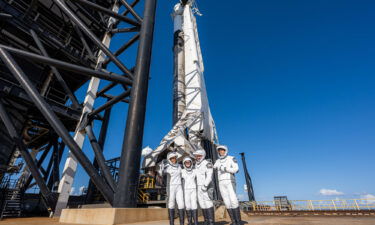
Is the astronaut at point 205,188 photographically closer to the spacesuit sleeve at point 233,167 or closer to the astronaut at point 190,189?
the astronaut at point 190,189

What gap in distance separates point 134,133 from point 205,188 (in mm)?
1970

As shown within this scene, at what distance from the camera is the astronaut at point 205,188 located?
356cm

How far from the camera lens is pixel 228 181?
3840 millimetres

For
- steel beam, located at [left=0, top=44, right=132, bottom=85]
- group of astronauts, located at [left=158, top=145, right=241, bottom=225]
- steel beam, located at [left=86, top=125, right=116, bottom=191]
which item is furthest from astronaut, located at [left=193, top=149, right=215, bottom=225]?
steel beam, located at [left=0, top=44, right=132, bottom=85]

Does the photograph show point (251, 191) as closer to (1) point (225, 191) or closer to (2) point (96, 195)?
(2) point (96, 195)

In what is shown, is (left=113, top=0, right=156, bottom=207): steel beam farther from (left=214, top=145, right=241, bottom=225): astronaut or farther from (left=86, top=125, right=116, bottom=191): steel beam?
(left=214, top=145, right=241, bottom=225): astronaut

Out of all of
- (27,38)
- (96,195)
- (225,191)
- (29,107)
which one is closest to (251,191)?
(96,195)

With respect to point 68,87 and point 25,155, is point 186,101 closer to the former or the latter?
point 68,87

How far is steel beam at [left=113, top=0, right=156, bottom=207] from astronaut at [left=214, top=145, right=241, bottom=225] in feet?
6.21

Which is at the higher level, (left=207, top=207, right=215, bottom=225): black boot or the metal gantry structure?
the metal gantry structure

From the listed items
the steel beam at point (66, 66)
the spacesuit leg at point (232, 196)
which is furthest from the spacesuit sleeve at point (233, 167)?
the steel beam at point (66, 66)

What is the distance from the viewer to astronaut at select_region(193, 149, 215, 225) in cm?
356

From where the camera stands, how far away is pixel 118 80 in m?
4.07

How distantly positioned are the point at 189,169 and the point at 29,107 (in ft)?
31.2
